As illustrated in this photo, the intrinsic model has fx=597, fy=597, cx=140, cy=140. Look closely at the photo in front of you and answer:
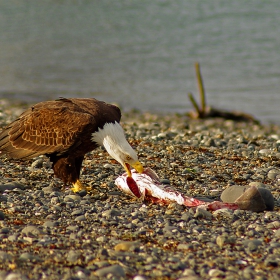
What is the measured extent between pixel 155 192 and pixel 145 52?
18558 mm

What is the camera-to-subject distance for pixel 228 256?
15.3 ft

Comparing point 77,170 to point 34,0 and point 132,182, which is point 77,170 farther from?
point 34,0

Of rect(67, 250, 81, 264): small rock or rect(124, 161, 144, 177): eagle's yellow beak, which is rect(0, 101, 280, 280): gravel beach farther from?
rect(124, 161, 144, 177): eagle's yellow beak

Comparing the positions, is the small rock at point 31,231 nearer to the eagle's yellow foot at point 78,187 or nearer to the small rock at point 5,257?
the small rock at point 5,257

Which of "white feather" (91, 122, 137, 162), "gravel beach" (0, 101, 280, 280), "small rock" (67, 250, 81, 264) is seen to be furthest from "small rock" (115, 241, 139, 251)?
"white feather" (91, 122, 137, 162)

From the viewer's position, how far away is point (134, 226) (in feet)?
17.6

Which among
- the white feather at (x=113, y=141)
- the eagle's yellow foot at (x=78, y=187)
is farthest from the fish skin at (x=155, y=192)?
the eagle's yellow foot at (x=78, y=187)

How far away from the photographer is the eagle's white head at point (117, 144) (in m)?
6.50

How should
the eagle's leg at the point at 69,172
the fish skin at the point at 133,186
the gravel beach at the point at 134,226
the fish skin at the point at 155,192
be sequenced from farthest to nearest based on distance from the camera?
1. the eagle's leg at the point at 69,172
2. the fish skin at the point at 133,186
3. the fish skin at the point at 155,192
4. the gravel beach at the point at 134,226

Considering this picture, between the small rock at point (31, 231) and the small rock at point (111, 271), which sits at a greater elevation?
the small rock at point (111, 271)

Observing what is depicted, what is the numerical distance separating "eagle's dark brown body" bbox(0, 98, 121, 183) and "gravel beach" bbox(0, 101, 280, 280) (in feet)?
0.96

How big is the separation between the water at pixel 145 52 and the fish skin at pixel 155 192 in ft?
33.3

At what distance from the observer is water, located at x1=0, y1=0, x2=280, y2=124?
62.7ft

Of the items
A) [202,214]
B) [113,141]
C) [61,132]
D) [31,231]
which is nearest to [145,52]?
[61,132]
